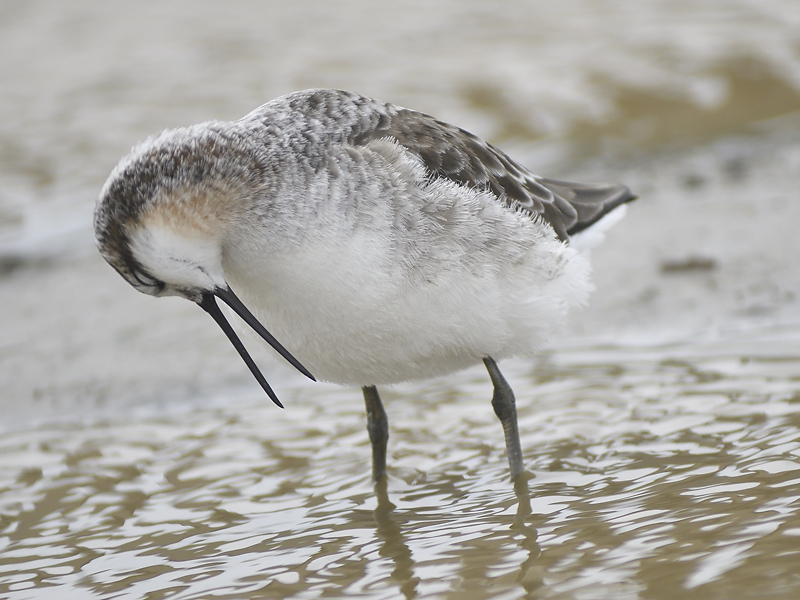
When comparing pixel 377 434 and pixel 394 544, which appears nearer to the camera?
pixel 394 544

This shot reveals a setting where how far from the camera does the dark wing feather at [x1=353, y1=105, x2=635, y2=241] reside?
196 inches

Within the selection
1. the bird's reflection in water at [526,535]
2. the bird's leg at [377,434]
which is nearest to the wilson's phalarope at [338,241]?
the bird's reflection in water at [526,535]

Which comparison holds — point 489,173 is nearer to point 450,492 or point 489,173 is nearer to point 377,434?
point 377,434

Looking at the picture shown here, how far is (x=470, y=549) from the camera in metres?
4.11

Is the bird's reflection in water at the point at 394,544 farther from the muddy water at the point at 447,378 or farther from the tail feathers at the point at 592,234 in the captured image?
the tail feathers at the point at 592,234

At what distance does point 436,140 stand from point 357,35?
877cm

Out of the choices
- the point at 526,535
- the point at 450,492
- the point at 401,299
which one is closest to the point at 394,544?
the point at 526,535

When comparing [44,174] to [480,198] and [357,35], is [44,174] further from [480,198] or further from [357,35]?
[480,198]

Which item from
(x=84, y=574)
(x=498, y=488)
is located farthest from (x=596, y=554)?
(x=84, y=574)

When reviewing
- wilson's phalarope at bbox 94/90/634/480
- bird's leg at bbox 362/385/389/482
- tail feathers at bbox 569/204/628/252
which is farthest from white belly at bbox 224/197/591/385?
tail feathers at bbox 569/204/628/252

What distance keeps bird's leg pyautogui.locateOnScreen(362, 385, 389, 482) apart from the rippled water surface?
0.09 metres

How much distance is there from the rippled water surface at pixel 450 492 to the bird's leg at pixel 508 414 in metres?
0.15

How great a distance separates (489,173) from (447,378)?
1846 millimetres

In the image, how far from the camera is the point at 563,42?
1295 centimetres
